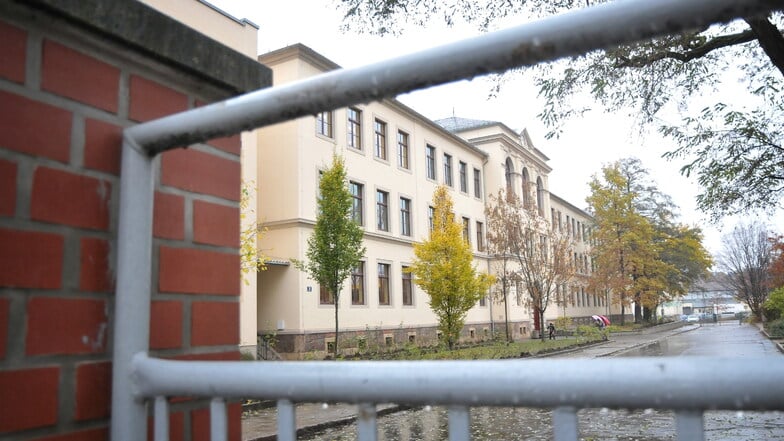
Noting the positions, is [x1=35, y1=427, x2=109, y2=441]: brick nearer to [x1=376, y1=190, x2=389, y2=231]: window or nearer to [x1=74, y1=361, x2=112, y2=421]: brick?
[x1=74, y1=361, x2=112, y2=421]: brick

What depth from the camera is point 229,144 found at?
1551mm

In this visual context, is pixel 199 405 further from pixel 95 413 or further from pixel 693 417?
pixel 693 417

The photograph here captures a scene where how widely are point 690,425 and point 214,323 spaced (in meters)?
1.03

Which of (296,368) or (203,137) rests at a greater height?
(203,137)

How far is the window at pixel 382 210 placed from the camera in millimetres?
27438

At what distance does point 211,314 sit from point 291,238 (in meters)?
21.2

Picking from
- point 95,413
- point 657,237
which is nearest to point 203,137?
point 95,413

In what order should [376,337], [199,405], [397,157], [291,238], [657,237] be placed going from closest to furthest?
[199,405]
[291,238]
[376,337]
[397,157]
[657,237]

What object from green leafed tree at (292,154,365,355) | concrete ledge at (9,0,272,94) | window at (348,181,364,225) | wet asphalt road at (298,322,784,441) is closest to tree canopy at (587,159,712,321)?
window at (348,181,364,225)

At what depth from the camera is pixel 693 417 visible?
71 centimetres

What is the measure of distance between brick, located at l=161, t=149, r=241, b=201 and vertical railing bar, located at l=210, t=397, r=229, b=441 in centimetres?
55

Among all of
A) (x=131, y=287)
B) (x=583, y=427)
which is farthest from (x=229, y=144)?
(x=583, y=427)

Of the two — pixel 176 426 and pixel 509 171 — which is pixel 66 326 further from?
pixel 509 171

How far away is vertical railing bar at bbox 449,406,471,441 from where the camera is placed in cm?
83
